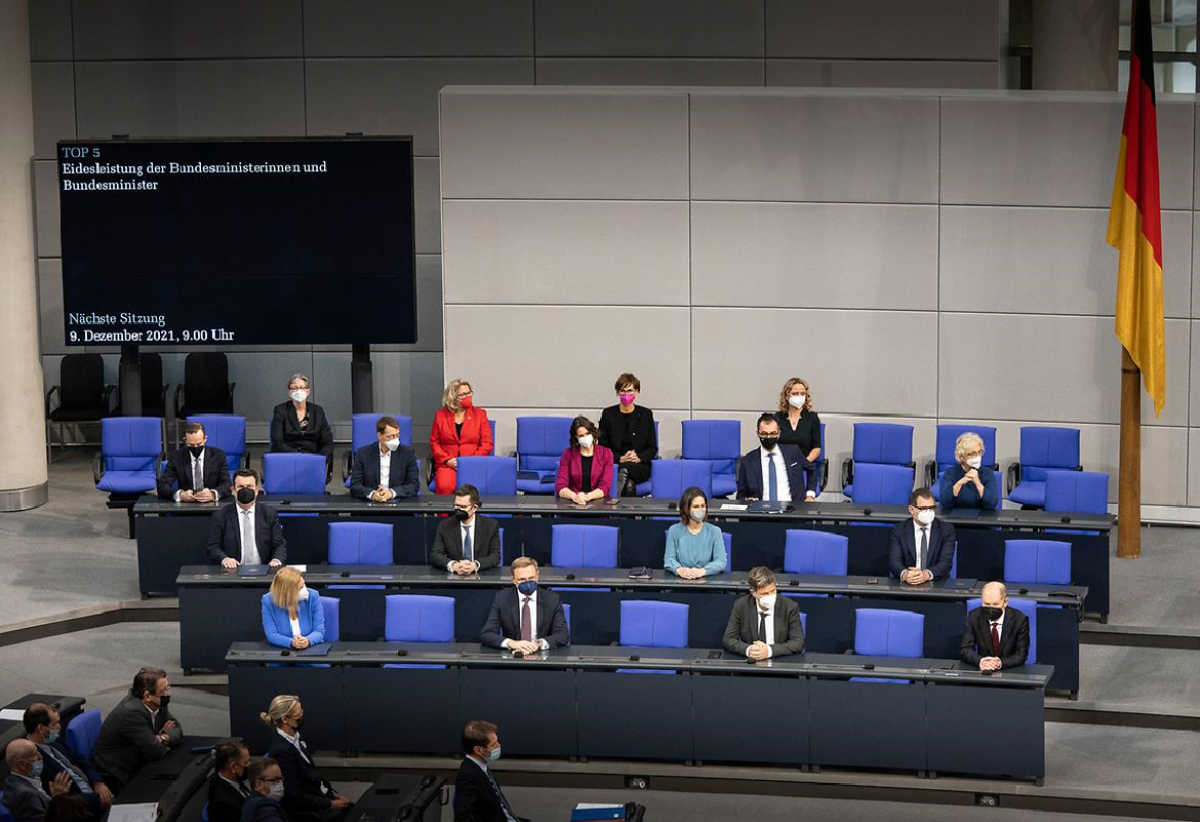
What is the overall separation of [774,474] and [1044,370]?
288 cm

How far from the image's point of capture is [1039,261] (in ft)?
40.1

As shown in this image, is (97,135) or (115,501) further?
(97,135)

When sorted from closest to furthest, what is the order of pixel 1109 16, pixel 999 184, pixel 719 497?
pixel 719 497, pixel 999 184, pixel 1109 16

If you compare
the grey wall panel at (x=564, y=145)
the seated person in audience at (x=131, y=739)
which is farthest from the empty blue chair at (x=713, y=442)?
the seated person in audience at (x=131, y=739)

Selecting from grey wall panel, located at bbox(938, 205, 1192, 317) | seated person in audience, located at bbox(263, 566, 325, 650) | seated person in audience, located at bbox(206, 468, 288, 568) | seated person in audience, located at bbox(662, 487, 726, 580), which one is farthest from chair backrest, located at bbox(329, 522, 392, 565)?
grey wall panel, located at bbox(938, 205, 1192, 317)

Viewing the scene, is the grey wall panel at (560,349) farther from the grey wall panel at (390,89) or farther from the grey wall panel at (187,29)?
the grey wall panel at (187,29)

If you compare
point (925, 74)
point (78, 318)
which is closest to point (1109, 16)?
point (925, 74)

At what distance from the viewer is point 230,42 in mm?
14703

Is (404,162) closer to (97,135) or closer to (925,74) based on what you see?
(97,135)

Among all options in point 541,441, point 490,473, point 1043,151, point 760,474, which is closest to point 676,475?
point 760,474

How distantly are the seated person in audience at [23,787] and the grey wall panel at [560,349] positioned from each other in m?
6.01

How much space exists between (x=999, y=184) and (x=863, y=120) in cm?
117

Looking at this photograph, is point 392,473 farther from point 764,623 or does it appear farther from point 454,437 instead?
point 764,623

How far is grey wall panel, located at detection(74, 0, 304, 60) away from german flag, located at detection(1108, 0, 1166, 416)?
7.58m
